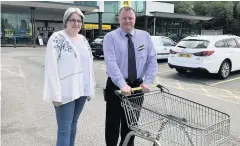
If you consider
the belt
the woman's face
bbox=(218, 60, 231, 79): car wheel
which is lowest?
bbox=(218, 60, 231, 79): car wheel

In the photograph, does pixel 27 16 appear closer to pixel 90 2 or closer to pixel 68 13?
pixel 90 2

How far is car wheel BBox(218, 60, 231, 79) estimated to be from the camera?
10.4 m

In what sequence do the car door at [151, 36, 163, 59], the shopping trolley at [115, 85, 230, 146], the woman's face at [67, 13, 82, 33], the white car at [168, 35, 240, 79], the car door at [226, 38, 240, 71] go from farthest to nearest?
the car door at [151, 36, 163, 59]
the car door at [226, 38, 240, 71]
the white car at [168, 35, 240, 79]
the woman's face at [67, 13, 82, 33]
the shopping trolley at [115, 85, 230, 146]

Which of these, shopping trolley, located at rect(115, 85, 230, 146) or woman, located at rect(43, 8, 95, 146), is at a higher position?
woman, located at rect(43, 8, 95, 146)

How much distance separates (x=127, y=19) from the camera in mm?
3188

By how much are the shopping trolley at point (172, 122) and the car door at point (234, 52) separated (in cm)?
812

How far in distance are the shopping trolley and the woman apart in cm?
46

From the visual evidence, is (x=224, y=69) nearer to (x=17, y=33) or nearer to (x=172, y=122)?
(x=172, y=122)

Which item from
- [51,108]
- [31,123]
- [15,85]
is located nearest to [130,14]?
[31,123]

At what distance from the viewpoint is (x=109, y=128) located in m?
3.56

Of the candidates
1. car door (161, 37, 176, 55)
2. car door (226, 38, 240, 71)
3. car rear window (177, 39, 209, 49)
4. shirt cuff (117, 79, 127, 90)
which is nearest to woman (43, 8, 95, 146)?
shirt cuff (117, 79, 127, 90)

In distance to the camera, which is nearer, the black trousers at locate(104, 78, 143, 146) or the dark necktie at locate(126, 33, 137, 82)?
the dark necktie at locate(126, 33, 137, 82)

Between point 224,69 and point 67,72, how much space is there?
28.4ft

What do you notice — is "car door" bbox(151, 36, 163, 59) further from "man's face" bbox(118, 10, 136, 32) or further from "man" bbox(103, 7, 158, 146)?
"man's face" bbox(118, 10, 136, 32)
